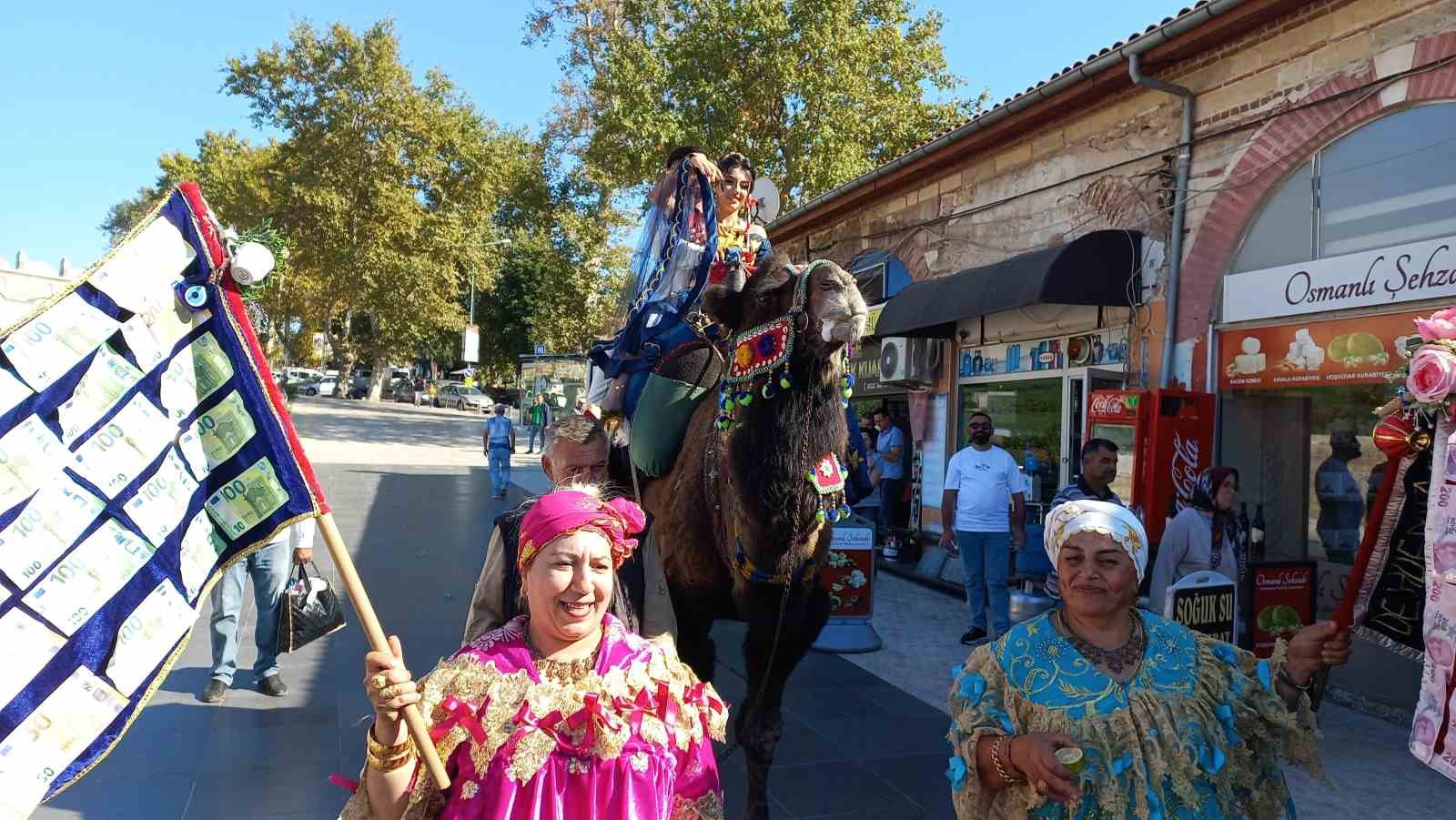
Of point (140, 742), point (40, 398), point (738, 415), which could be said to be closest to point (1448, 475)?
point (738, 415)

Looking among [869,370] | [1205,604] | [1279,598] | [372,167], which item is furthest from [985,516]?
[372,167]

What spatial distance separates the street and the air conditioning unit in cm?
331

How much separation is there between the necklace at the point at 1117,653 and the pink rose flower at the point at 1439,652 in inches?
26.1

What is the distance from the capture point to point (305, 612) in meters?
5.14

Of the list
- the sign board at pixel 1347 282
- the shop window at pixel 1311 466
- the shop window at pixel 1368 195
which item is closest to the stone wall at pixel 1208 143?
the shop window at pixel 1368 195

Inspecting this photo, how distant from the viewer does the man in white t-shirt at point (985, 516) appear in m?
7.14

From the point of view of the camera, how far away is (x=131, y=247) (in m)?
1.97

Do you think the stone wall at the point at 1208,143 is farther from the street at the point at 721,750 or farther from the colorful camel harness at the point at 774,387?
the colorful camel harness at the point at 774,387

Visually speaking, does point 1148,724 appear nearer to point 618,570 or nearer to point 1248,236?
point 618,570

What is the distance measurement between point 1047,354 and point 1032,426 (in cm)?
86

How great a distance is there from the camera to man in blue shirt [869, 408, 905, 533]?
11.6 metres

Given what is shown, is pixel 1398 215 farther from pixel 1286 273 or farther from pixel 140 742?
pixel 140 742

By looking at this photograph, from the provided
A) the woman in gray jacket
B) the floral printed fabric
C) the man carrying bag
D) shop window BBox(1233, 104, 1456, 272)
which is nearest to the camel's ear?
the floral printed fabric

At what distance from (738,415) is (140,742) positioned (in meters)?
3.64
